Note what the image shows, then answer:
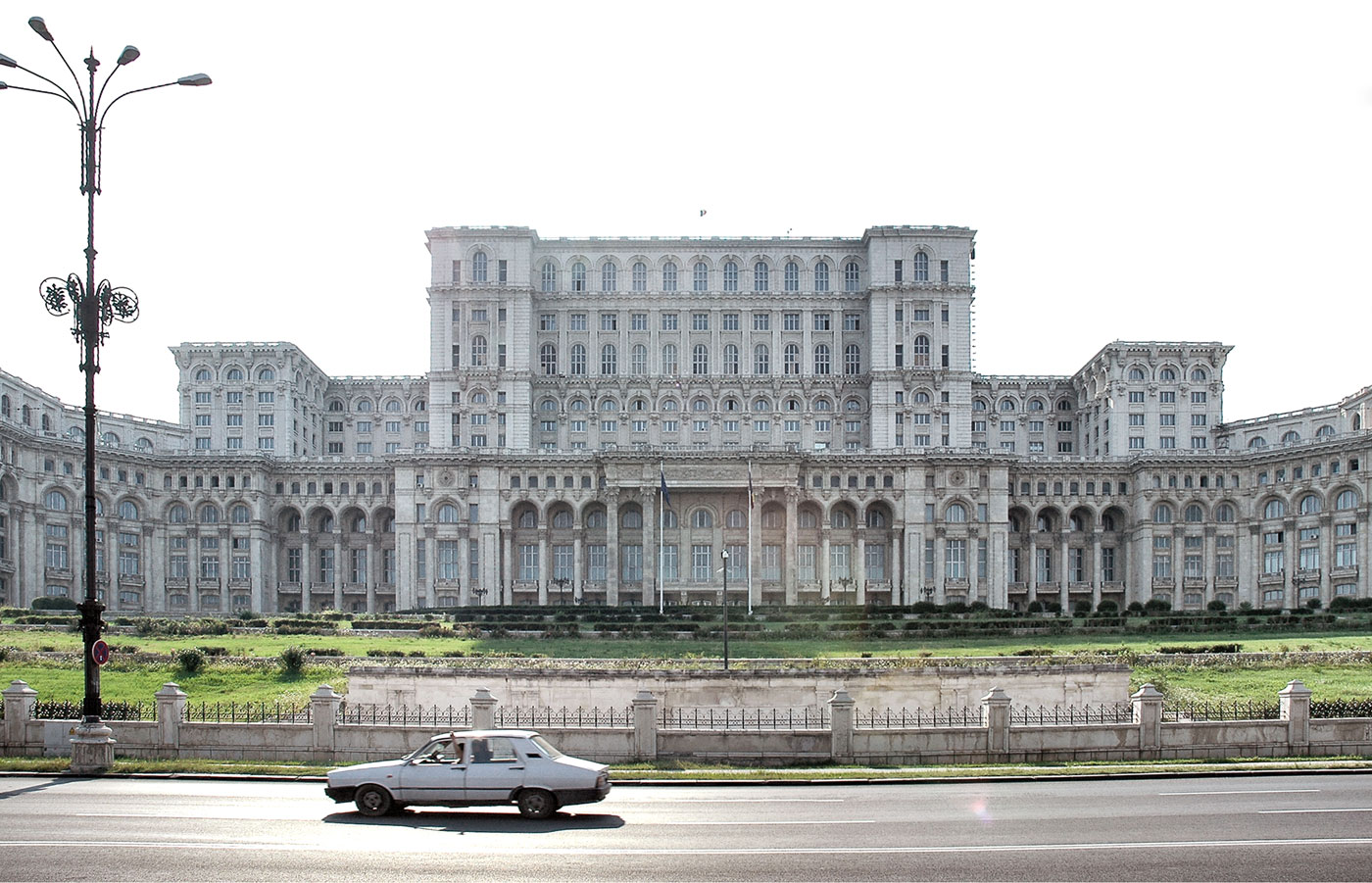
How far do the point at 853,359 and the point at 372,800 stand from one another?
109978 mm

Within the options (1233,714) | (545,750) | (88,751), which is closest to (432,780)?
(545,750)

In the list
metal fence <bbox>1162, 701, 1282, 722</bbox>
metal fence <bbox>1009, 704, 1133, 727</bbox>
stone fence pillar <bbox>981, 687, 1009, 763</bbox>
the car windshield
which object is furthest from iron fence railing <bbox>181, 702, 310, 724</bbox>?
metal fence <bbox>1162, 701, 1282, 722</bbox>

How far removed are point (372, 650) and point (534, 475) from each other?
5393cm

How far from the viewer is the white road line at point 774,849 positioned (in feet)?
75.8

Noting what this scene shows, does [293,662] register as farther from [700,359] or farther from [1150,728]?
[700,359]

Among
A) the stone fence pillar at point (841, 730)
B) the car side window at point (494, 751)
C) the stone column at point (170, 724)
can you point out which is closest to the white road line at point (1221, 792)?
the stone fence pillar at point (841, 730)

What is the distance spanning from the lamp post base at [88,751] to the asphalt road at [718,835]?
1242 millimetres

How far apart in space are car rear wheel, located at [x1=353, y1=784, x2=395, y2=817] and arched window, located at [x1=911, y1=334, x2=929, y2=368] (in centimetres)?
10655

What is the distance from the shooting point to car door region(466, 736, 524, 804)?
90.1ft

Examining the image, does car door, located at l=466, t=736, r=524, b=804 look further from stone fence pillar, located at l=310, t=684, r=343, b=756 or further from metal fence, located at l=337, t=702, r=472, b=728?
metal fence, located at l=337, t=702, r=472, b=728

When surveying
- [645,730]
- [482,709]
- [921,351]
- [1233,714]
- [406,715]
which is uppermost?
[921,351]

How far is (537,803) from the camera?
89.4 ft

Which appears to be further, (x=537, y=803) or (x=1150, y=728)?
(x=1150, y=728)

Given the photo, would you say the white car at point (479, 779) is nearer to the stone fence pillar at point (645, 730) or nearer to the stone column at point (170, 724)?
the stone fence pillar at point (645, 730)
